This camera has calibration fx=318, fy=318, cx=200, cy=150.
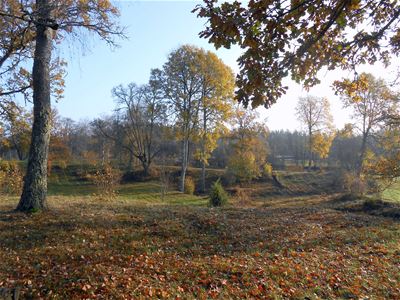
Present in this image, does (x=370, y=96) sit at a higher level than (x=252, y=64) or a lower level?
higher

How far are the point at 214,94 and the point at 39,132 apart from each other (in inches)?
832

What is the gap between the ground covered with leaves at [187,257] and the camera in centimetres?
466

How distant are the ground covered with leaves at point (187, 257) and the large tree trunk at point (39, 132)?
486 mm

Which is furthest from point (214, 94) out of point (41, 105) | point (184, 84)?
point (41, 105)

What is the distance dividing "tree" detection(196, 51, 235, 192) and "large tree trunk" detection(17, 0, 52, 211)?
20.2m

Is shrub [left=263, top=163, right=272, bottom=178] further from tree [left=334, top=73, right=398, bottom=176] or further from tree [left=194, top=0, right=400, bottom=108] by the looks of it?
tree [left=194, top=0, right=400, bottom=108]

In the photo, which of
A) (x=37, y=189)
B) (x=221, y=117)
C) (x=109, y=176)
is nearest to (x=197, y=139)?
(x=221, y=117)

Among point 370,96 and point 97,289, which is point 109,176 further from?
point 370,96

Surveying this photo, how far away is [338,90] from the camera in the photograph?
6016 mm

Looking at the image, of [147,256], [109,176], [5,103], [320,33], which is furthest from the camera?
[109,176]

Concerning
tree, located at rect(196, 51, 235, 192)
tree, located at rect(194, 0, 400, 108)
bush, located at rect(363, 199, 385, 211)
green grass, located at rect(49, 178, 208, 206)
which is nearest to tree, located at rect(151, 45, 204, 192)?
tree, located at rect(196, 51, 235, 192)

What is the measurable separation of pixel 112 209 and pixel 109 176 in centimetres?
942

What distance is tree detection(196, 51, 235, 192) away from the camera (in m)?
27.5

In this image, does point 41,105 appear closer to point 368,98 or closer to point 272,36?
point 272,36
